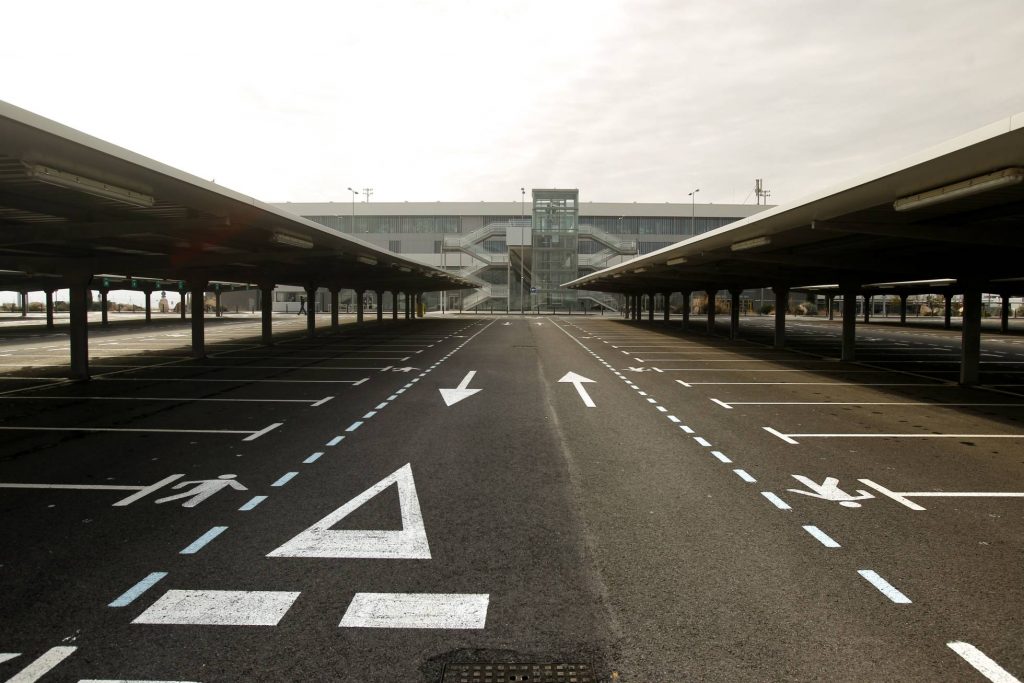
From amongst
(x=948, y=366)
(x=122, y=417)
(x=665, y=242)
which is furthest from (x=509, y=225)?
(x=122, y=417)

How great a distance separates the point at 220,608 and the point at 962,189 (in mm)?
12494

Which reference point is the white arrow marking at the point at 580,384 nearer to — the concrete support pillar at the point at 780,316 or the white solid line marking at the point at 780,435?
the white solid line marking at the point at 780,435

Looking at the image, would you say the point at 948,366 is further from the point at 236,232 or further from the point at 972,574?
the point at 236,232

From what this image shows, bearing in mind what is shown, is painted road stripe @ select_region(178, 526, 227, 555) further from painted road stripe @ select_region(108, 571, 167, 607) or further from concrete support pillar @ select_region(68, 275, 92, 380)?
concrete support pillar @ select_region(68, 275, 92, 380)

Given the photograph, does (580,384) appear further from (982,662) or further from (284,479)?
(982,662)

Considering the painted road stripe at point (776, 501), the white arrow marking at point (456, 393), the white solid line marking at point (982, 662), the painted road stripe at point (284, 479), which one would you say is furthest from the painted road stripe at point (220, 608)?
the white arrow marking at point (456, 393)

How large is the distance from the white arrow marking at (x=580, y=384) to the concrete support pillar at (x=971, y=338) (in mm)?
11369

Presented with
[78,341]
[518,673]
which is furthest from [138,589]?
[78,341]

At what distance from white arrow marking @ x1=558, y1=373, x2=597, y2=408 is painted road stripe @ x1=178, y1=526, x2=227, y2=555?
31.9ft

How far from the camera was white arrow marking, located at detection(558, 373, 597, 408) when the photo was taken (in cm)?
1606

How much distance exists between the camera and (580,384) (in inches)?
772

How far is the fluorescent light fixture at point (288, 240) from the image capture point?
68.8 ft

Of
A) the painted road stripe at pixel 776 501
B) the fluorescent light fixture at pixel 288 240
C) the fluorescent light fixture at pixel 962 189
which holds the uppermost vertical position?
the fluorescent light fixture at pixel 288 240

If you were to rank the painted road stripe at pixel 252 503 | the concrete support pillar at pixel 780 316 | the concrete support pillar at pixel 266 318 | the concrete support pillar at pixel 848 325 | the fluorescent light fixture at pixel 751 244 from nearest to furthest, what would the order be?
the painted road stripe at pixel 252 503 < the fluorescent light fixture at pixel 751 244 < the concrete support pillar at pixel 848 325 < the concrete support pillar at pixel 780 316 < the concrete support pillar at pixel 266 318
